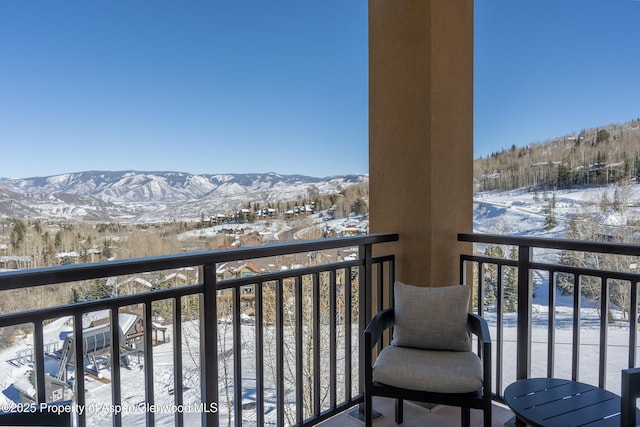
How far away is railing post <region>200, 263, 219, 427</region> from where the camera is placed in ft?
5.95

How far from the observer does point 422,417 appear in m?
2.54

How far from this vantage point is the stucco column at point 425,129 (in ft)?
8.48

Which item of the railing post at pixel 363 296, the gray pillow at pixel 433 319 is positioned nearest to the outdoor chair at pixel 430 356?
the gray pillow at pixel 433 319

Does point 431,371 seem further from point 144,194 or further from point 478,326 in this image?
point 144,194

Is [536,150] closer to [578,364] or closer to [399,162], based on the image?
[399,162]

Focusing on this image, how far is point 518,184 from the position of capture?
12.3ft

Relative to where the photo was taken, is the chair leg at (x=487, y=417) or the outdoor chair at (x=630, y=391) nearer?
the outdoor chair at (x=630, y=391)

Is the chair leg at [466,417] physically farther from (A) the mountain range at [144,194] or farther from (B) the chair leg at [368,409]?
(A) the mountain range at [144,194]

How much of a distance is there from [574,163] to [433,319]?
8.53 feet

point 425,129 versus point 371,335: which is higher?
point 425,129

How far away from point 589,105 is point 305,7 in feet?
15.9

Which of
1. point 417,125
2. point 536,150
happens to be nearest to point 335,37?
point 536,150

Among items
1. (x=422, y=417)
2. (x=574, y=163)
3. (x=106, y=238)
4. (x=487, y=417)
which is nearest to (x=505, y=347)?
(x=422, y=417)

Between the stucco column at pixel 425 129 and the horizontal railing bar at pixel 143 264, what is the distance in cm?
66
